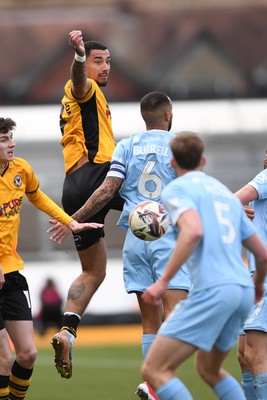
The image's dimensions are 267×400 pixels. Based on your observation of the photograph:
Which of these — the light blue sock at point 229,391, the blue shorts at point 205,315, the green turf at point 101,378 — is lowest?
the green turf at point 101,378

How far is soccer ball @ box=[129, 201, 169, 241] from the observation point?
892 centimetres

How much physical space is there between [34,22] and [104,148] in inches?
1531

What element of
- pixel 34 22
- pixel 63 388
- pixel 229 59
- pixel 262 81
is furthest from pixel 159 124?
pixel 34 22

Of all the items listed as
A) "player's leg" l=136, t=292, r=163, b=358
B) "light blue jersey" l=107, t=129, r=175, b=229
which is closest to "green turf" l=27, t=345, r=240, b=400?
"player's leg" l=136, t=292, r=163, b=358

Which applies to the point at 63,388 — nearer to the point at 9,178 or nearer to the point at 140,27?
the point at 9,178

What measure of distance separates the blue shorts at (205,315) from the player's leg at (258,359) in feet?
5.87

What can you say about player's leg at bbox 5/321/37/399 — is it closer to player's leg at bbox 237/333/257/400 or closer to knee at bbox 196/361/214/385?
player's leg at bbox 237/333/257/400

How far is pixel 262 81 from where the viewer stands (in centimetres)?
4184

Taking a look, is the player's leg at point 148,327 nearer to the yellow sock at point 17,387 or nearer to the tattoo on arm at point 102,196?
the tattoo on arm at point 102,196

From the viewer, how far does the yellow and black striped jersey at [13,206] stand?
31.2 feet

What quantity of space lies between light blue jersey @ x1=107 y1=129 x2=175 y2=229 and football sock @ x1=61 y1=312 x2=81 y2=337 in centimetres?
119

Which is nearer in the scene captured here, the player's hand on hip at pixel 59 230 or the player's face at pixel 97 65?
the player's hand on hip at pixel 59 230

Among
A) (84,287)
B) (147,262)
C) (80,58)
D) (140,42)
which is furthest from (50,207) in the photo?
(140,42)

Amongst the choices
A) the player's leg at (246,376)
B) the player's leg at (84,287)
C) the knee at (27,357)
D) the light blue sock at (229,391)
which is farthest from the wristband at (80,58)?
the light blue sock at (229,391)
